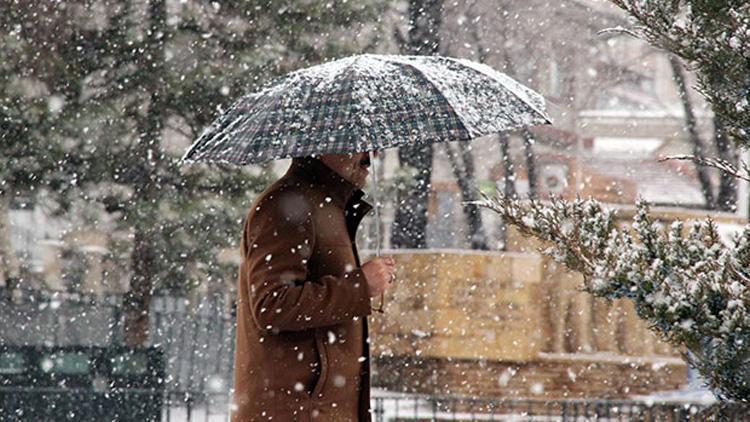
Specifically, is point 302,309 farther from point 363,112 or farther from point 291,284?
point 363,112

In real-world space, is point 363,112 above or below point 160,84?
below

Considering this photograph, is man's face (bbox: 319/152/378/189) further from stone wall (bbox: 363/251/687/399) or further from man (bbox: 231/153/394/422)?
stone wall (bbox: 363/251/687/399)

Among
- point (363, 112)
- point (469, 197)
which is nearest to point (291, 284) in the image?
point (363, 112)

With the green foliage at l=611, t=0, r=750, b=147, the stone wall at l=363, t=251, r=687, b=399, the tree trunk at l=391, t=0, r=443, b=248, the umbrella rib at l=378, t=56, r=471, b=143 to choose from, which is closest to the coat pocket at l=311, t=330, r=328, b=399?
the umbrella rib at l=378, t=56, r=471, b=143

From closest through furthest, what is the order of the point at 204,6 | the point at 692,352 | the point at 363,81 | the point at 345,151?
1. the point at 692,352
2. the point at 345,151
3. the point at 363,81
4. the point at 204,6

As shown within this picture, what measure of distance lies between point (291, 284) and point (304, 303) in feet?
0.28

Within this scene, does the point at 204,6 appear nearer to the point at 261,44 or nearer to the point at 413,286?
the point at 261,44

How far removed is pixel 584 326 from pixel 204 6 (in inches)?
241

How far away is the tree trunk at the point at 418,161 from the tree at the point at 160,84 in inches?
126

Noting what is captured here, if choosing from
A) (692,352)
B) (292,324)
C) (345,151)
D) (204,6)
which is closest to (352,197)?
(345,151)

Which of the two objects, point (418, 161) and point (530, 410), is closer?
point (530, 410)

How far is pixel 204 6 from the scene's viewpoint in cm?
1487

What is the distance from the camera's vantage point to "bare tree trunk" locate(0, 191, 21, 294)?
1551 centimetres

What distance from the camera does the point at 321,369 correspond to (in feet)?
13.8
